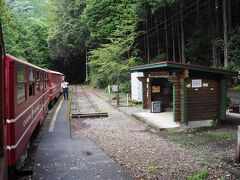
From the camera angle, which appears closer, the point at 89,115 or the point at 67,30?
the point at 89,115

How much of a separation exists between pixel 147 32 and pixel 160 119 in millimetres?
20808

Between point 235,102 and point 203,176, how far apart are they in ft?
46.5

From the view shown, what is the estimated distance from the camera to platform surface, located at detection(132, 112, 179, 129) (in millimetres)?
13125

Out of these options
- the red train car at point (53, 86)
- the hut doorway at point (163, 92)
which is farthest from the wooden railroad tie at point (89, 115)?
the red train car at point (53, 86)

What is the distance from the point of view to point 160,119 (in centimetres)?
1461

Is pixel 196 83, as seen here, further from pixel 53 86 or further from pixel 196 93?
pixel 53 86

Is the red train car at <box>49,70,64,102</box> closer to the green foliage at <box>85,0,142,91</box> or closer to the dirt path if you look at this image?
the green foliage at <box>85,0,142,91</box>

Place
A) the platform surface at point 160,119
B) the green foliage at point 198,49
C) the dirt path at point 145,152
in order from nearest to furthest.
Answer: the dirt path at point 145,152, the platform surface at point 160,119, the green foliage at point 198,49

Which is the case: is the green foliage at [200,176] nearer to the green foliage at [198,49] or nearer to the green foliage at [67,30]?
the green foliage at [198,49]

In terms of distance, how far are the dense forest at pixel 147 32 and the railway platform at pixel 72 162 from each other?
13748 millimetres

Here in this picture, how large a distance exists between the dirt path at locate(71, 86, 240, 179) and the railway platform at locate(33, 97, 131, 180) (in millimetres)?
433

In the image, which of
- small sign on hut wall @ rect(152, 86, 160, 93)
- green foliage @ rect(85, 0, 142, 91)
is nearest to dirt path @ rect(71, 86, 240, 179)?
small sign on hut wall @ rect(152, 86, 160, 93)

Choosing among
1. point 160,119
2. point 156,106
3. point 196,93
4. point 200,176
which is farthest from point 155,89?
point 200,176

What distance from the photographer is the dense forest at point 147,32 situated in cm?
2503
